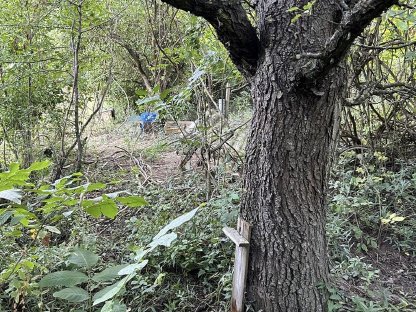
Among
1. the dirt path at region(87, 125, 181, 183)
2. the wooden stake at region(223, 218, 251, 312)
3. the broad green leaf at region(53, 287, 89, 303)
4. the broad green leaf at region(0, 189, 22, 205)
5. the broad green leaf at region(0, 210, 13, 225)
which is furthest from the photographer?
the dirt path at region(87, 125, 181, 183)

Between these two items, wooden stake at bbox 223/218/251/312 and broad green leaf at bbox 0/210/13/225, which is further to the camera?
wooden stake at bbox 223/218/251/312

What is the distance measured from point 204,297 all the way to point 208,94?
178 cm

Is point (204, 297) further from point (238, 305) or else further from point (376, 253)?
point (376, 253)

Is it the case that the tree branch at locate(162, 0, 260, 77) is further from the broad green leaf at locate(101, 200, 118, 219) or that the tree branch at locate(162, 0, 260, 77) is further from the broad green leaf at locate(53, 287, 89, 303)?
the broad green leaf at locate(53, 287, 89, 303)

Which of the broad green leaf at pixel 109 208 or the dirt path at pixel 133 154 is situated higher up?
the broad green leaf at pixel 109 208

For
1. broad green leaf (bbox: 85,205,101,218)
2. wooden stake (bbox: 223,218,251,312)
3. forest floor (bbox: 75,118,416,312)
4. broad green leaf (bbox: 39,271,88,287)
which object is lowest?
forest floor (bbox: 75,118,416,312)

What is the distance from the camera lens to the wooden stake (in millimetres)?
1754

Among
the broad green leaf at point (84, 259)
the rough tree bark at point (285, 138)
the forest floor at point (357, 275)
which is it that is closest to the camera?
the broad green leaf at point (84, 259)

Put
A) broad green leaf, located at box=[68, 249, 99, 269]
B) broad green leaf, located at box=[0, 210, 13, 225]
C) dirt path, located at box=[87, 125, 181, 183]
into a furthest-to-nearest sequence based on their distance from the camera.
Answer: dirt path, located at box=[87, 125, 181, 183], broad green leaf, located at box=[68, 249, 99, 269], broad green leaf, located at box=[0, 210, 13, 225]

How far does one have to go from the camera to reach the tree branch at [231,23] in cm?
146

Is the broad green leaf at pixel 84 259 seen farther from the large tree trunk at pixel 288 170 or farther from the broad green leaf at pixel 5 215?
the large tree trunk at pixel 288 170

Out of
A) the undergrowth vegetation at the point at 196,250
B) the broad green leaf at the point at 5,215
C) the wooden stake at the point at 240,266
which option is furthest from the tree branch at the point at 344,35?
the broad green leaf at the point at 5,215

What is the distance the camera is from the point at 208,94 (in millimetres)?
3195

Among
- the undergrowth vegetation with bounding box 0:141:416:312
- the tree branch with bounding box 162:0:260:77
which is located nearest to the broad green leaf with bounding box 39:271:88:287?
the undergrowth vegetation with bounding box 0:141:416:312
